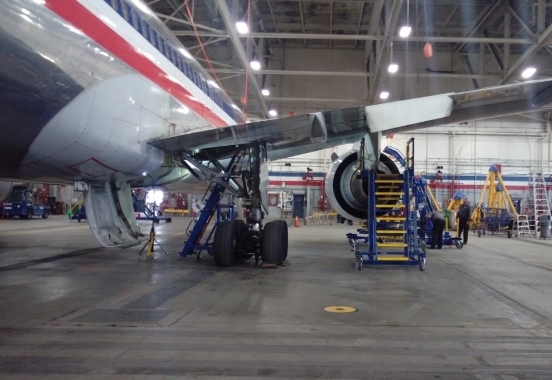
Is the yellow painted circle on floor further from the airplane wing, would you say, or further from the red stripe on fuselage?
the red stripe on fuselage

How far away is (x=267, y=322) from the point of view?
4.86m

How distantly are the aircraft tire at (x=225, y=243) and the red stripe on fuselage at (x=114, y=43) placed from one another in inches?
92.2

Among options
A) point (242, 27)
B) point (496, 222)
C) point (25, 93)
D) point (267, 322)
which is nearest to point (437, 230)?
point (496, 222)

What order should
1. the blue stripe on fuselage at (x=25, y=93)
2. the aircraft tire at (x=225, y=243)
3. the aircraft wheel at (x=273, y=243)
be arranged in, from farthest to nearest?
1. the aircraft wheel at (x=273, y=243)
2. the aircraft tire at (x=225, y=243)
3. the blue stripe on fuselage at (x=25, y=93)

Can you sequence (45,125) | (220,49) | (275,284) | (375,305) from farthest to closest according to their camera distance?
1. (220,49)
2. (275,284)
3. (375,305)
4. (45,125)

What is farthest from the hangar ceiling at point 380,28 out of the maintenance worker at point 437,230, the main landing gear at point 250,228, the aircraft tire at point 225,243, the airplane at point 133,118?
the aircraft tire at point 225,243

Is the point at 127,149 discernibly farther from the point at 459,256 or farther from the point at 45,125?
the point at 459,256

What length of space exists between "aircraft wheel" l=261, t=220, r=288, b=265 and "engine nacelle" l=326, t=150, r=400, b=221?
7.21 ft

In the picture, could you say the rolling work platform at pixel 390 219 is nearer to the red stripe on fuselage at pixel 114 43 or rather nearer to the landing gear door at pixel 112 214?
the red stripe on fuselage at pixel 114 43

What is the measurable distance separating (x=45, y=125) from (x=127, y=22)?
7.51ft

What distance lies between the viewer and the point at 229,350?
3.89 meters

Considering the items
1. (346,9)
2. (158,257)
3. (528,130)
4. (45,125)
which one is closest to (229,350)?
(45,125)

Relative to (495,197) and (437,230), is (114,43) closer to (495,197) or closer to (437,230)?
(437,230)

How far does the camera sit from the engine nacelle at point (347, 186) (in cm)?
1063
